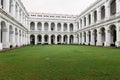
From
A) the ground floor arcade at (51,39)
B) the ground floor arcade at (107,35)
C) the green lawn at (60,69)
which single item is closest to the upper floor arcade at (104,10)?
the ground floor arcade at (107,35)

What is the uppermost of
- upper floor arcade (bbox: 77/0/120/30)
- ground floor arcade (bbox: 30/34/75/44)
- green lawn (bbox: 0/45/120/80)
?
upper floor arcade (bbox: 77/0/120/30)

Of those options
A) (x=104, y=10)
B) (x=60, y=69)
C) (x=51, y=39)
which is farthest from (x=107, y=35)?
(x=51, y=39)

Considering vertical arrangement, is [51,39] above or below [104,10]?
below

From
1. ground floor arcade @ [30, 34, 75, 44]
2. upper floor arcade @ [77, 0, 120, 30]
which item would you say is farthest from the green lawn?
ground floor arcade @ [30, 34, 75, 44]

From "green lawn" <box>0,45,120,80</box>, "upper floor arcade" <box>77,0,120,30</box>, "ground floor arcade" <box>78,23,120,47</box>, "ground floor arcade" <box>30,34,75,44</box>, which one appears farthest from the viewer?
"ground floor arcade" <box>30,34,75,44</box>

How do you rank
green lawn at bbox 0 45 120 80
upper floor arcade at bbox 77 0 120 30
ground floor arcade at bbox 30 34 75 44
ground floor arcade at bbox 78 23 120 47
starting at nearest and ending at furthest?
green lawn at bbox 0 45 120 80, ground floor arcade at bbox 78 23 120 47, upper floor arcade at bbox 77 0 120 30, ground floor arcade at bbox 30 34 75 44

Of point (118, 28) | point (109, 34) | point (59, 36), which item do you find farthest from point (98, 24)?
point (59, 36)

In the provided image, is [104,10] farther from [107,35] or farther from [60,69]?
[60,69]

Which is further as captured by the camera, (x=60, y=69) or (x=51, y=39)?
(x=51, y=39)

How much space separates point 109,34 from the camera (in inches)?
1345

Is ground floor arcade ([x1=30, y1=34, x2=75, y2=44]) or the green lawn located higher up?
ground floor arcade ([x1=30, y1=34, x2=75, y2=44])

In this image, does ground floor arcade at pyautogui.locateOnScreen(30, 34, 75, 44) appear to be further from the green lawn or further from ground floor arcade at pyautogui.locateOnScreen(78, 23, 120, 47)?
the green lawn

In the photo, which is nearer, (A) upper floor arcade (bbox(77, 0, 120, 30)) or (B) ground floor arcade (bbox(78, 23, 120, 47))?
(B) ground floor arcade (bbox(78, 23, 120, 47))

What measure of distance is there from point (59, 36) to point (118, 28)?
132 ft
